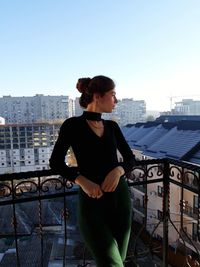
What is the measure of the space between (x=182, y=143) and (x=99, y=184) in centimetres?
1686

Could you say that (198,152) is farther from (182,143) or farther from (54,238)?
(54,238)

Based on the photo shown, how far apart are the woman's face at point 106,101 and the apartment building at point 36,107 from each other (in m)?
64.8

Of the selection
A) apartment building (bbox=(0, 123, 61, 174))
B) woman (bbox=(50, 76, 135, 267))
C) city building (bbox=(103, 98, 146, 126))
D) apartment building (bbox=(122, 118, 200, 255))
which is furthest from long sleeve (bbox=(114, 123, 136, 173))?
city building (bbox=(103, 98, 146, 126))

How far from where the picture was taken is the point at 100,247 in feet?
5.37

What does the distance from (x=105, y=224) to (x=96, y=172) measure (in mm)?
307

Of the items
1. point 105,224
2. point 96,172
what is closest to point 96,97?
point 96,172

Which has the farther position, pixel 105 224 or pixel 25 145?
pixel 25 145

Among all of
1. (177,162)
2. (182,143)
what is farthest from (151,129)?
(177,162)

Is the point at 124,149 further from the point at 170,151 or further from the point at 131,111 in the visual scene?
the point at 131,111

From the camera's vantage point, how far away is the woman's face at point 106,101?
170 centimetres

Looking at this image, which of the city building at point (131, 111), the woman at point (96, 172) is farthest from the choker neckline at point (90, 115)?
the city building at point (131, 111)

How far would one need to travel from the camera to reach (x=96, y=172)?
1675 millimetres

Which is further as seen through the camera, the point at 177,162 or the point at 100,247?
the point at 177,162

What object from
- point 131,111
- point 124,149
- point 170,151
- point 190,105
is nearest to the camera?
point 124,149
